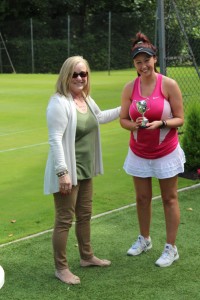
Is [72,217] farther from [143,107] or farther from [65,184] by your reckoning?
[143,107]

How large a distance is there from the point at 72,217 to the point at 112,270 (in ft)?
2.18

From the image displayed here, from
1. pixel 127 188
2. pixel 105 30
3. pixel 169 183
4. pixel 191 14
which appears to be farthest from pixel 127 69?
pixel 169 183

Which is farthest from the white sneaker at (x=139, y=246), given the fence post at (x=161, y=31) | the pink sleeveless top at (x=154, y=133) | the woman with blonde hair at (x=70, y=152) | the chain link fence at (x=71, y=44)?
the chain link fence at (x=71, y=44)

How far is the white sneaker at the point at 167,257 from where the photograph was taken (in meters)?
4.39

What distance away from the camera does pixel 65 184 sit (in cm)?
382

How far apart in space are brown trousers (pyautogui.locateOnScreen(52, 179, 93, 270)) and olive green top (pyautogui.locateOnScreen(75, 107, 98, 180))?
11cm

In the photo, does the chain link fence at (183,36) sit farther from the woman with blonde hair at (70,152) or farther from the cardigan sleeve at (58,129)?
the cardigan sleeve at (58,129)

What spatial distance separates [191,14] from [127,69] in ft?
77.2

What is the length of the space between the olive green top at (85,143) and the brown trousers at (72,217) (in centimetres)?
11

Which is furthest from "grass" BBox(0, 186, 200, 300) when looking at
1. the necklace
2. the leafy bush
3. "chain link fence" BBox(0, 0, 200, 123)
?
"chain link fence" BBox(0, 0, 200, 123)

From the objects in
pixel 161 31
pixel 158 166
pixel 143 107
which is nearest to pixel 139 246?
pixel 158 166

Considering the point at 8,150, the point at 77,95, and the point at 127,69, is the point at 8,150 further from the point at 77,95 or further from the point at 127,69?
the point at 127,69

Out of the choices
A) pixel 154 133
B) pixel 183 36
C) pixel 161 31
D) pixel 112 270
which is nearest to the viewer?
pixel 154 133

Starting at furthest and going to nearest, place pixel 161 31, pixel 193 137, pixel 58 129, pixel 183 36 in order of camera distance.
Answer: pixel 183 36, pixel 193 137, pixel 161 31, pixel 58 129
